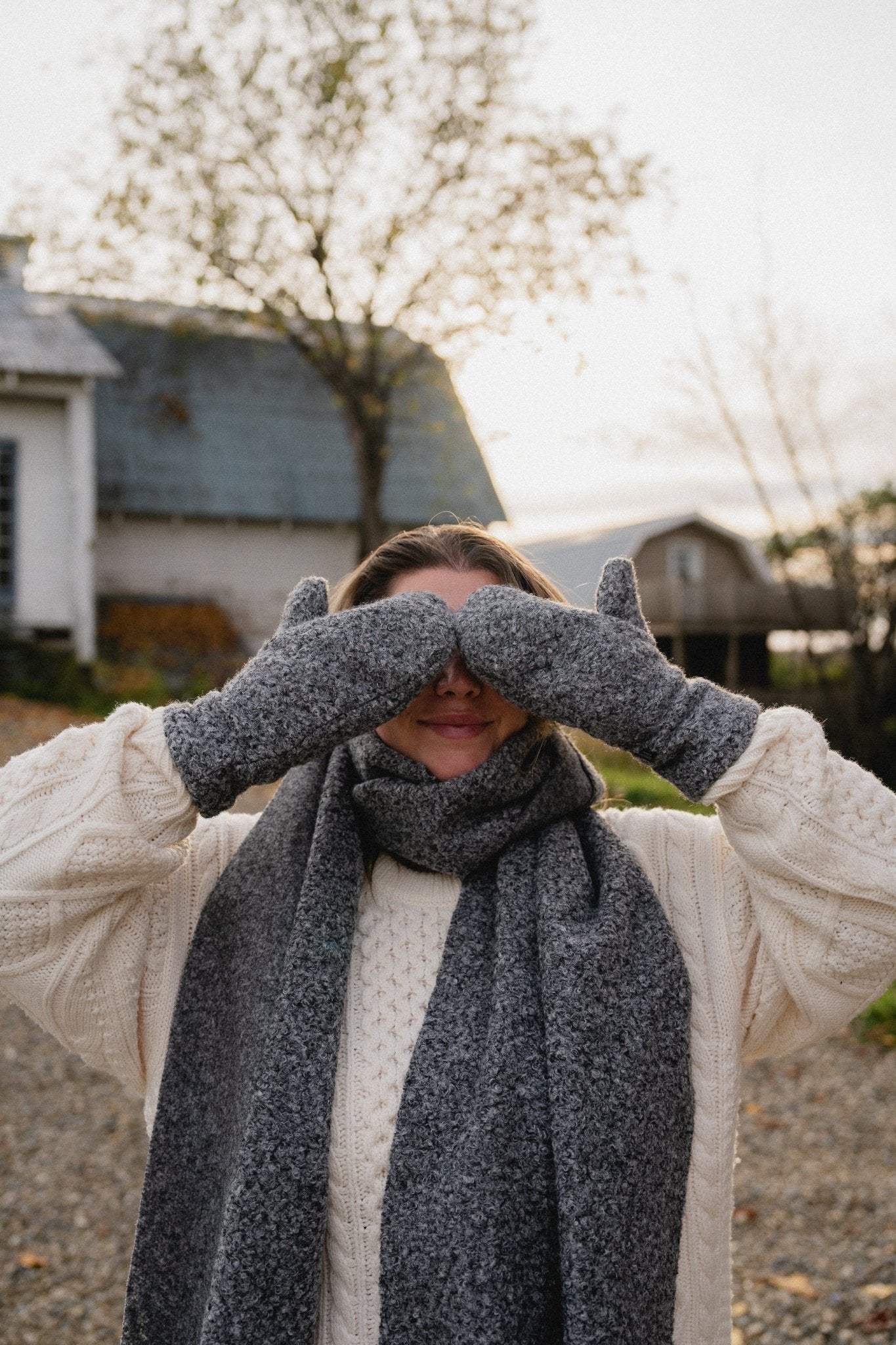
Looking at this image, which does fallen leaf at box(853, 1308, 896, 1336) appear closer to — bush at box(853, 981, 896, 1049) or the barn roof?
bush at box(853, 981, 896, 1049)

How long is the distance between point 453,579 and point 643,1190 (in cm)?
97

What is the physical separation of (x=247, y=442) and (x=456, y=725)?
1407 centimetres

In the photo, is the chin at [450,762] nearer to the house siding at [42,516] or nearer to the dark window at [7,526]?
the house siding at [42,516]

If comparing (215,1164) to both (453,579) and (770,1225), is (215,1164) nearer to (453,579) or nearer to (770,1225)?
(453,579)

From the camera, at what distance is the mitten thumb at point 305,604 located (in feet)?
5.51

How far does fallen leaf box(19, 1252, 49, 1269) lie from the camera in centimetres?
346

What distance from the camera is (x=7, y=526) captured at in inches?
488

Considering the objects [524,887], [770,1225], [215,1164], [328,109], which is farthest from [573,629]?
[328,109]

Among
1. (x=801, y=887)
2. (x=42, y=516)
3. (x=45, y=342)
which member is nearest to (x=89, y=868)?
(x=801, y=887)

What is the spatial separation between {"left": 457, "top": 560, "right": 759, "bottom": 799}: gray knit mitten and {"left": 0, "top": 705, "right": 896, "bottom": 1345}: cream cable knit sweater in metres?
0.05

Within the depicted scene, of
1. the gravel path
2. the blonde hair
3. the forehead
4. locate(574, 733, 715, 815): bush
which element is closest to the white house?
locate(574, 733, 715, 815): bush

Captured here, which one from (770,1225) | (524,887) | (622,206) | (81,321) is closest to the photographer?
(524,887)

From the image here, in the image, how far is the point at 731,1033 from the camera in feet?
5.37

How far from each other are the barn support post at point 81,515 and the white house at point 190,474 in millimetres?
25
